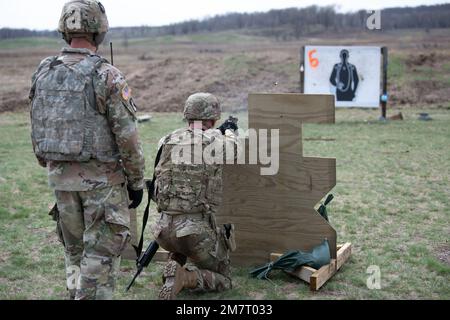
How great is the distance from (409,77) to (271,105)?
18.3 meters

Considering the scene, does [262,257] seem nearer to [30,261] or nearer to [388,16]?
[30,261]

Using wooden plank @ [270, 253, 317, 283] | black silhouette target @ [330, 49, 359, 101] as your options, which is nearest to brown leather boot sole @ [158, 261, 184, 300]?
wooden plank @ [270, 253, 317, 283]

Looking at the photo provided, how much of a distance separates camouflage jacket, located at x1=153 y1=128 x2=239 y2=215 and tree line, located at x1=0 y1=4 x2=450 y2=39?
26119mm

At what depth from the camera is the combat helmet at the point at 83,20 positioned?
3602 mm

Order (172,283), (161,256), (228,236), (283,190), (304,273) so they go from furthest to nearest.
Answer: (161,256), (283,190), (304,273), (228,236), (172,283)

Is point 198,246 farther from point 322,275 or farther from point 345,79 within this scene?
point 345,79

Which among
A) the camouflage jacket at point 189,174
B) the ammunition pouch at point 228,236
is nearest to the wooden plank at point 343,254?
the ammunition pouch at point 228,236

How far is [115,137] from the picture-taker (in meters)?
3.64

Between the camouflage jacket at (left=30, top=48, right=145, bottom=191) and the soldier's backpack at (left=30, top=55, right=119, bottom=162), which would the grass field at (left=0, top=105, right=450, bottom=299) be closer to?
the camouflage jacket at (left=30, top=48, right=145, bottom=191)

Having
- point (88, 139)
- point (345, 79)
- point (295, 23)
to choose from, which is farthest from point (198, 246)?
point (295, 23)

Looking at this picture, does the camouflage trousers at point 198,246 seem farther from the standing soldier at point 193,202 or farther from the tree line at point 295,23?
the tree line at point 295,23

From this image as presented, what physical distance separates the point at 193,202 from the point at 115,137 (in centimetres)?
88
